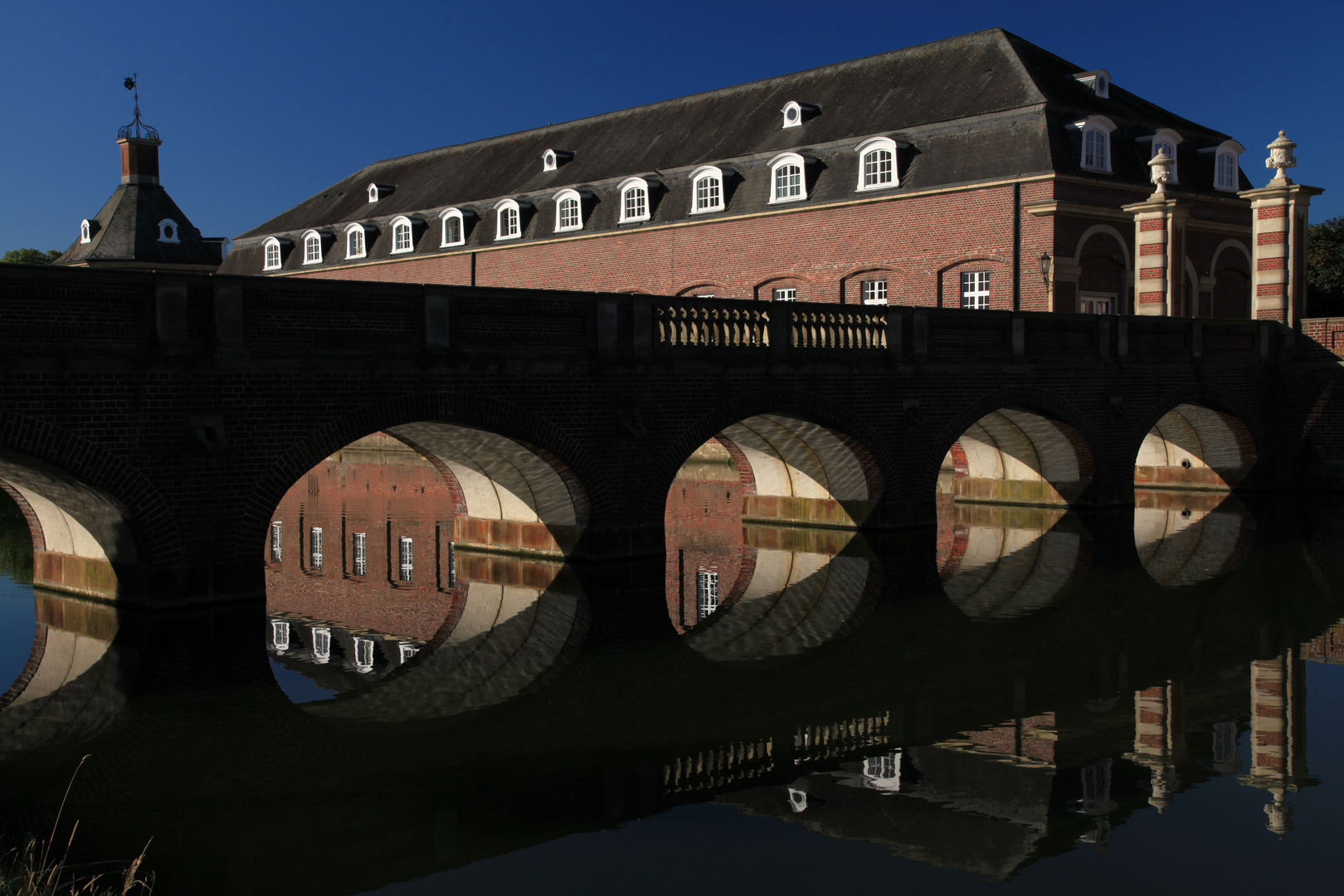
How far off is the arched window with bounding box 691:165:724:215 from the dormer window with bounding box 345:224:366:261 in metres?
16.0

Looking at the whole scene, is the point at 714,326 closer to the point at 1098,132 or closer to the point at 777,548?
the point at 777,548

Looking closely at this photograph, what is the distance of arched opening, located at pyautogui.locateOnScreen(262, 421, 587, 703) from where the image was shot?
11.9 meters

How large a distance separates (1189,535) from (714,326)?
29.0 feet

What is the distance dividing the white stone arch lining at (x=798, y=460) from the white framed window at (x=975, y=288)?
39.0 feet

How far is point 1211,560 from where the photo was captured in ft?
55.8

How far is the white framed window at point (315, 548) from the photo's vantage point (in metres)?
17.1

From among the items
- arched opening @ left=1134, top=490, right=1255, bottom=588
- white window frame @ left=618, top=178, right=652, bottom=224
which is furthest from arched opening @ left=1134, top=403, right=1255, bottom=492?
white window frame @ left=618, top=178, right=652, bottom=224

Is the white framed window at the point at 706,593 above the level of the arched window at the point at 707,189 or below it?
below

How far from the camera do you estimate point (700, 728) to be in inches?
360

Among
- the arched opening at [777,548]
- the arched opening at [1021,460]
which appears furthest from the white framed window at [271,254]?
the arched opening at [1021,460]

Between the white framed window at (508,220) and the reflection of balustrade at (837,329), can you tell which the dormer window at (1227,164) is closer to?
the reflection of balustrade at (837,329)

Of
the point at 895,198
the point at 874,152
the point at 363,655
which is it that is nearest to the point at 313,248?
the point at 874,152

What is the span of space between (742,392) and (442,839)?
10.4 m

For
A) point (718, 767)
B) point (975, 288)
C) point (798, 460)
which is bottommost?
point (718, 767)
